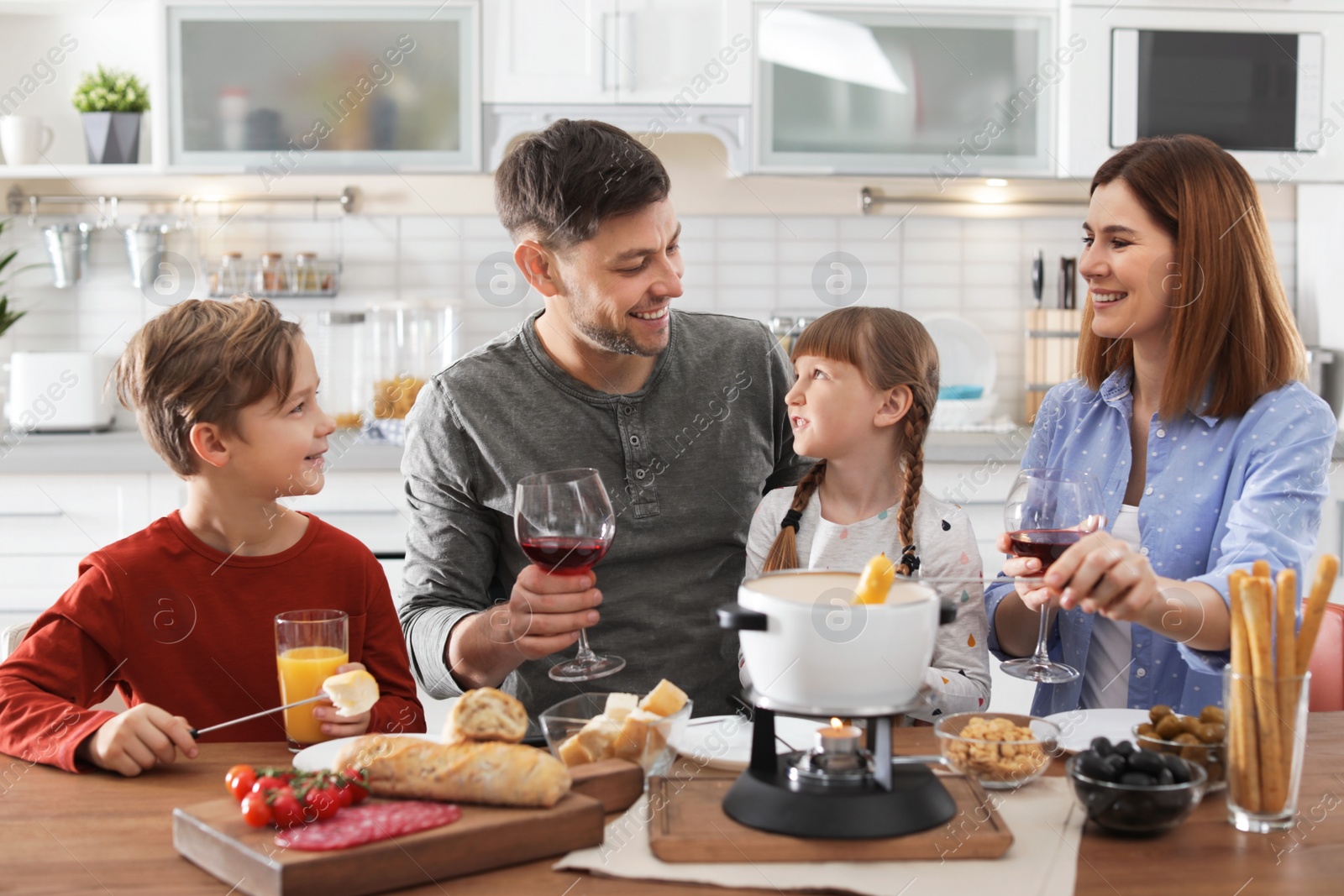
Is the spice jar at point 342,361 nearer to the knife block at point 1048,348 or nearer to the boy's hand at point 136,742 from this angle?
the knife block at point 1048,348

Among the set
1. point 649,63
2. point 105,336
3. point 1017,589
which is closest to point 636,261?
point 1017,589

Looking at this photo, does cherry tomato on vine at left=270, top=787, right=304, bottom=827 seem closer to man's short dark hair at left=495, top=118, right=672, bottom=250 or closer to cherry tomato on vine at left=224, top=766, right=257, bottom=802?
cherry tomato on vine at left=224, top=766, right=257, bottom=802

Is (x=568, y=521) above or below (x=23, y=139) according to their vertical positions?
below

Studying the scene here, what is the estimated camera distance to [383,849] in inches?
37.8

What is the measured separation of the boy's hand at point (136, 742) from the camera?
1231 mm

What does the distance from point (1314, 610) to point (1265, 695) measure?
3.3 inches

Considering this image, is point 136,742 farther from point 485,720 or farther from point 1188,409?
point 1188,409

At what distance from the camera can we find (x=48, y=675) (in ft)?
4.70

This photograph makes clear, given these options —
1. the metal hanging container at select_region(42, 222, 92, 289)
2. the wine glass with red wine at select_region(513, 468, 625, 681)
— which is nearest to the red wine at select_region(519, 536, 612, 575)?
the wine glass with red wine at select_region(513, 468, 625, 681)

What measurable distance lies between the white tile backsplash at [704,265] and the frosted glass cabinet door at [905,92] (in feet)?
1.35

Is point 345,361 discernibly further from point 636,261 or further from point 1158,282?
point 1158,282

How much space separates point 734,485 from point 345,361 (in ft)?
7.11

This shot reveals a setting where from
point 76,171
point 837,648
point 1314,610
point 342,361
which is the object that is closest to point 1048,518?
point 1314,610

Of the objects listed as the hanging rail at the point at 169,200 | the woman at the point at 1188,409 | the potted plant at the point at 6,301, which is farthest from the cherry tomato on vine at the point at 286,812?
the hanging rail at the point at 169,200
